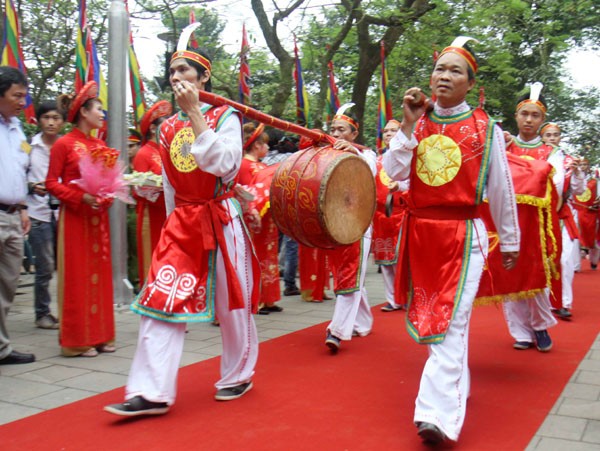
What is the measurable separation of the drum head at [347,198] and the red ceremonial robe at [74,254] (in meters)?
1.92

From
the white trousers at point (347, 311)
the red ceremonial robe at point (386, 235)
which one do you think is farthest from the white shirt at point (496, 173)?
the red ceremonial robe at point (386, 235)

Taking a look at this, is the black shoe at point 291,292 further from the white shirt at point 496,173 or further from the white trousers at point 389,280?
the white shirt at point 496,173

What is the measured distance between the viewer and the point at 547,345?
16.4ft

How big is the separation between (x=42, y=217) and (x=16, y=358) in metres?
1.54

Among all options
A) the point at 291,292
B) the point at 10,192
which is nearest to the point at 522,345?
the point at 291,292

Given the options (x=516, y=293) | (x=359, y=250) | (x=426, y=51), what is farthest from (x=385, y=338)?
(x=426, y=51)

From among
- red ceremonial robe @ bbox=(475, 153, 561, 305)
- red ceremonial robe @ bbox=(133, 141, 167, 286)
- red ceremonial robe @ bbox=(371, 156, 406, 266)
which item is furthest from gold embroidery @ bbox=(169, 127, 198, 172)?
red ceremonial robe @ bbox=(371, 156, 406, 266)

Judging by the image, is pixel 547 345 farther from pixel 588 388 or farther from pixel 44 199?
pixel 44 199

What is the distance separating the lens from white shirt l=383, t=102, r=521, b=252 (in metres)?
3.37

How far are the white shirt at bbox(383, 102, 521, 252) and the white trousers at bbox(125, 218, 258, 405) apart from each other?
96 centimetres

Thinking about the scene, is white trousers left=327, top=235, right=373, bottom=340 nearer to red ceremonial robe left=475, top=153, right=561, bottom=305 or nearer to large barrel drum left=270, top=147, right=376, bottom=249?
red ceremonial robe left=475, top=153, right=561, bottom=305

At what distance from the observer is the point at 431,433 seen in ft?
9.75

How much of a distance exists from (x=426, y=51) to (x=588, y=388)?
28.3 feet

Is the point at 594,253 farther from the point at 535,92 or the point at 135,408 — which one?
the point at 135,408
